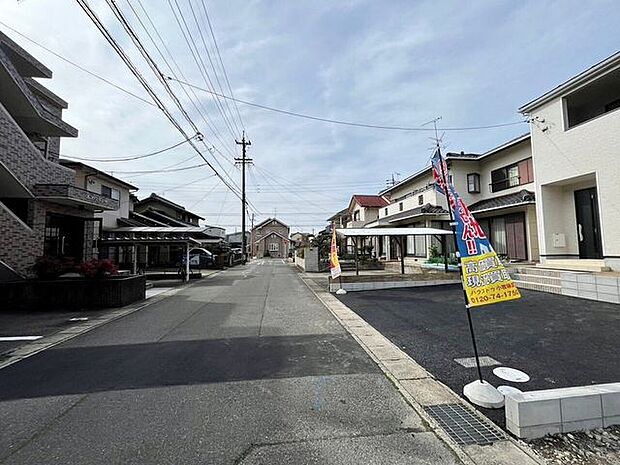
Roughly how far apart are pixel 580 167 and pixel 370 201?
2219 centimetres

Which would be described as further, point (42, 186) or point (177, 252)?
point (177, 252)

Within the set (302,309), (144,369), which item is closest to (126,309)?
(302,309)

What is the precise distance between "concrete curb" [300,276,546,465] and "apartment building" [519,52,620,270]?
27.7 feet

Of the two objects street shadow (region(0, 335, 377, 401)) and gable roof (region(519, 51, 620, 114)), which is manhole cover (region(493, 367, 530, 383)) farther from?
gable roof (region(519, 51, 620, 114))

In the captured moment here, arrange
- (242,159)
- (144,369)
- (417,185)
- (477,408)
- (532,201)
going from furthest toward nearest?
(242,159) → (417,185) → (532,201) → (144,369) → (477,408)

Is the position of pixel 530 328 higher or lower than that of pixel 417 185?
lower

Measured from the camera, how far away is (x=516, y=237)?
15.3m

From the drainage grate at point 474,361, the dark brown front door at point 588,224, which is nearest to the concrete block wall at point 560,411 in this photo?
the drainage grate at point 474,361

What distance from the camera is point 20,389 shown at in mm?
3906

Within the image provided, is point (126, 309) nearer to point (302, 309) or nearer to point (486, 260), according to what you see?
point (302, 309)

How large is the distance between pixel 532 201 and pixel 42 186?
19.0 meters

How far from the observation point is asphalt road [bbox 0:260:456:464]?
102 inches

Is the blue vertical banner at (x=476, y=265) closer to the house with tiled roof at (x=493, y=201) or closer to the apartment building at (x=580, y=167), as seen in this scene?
the apartment building at (x=580, y=167)

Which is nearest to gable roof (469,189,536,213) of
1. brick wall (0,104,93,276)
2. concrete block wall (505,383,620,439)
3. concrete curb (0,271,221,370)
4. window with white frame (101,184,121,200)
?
concrete block wall (505,383,620,439)
